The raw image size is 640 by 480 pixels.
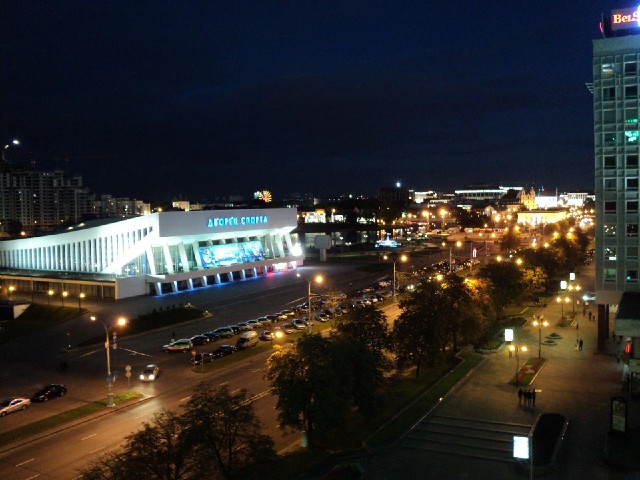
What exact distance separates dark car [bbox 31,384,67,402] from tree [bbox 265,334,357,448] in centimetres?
1655

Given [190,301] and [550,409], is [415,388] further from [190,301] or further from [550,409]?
[190,301]

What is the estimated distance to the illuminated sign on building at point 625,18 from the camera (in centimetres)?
4531

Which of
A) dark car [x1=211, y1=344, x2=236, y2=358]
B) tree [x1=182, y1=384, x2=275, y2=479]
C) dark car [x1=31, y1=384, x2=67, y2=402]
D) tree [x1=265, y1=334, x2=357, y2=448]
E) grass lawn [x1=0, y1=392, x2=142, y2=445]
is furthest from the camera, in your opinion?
dark car [x1=211, y1=344, x2=236, y2=358]

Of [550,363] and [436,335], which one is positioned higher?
[436,335]

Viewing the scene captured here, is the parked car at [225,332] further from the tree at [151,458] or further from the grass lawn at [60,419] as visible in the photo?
→ the tree at [151,458]

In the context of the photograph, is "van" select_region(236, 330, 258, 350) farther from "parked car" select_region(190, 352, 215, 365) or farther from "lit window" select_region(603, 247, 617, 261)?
"lit window" select_region(603, 247, 617, 261)

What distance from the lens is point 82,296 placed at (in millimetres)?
67875

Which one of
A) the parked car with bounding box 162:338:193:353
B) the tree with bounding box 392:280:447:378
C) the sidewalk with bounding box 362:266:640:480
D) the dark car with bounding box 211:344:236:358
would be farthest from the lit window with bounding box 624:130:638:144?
the parked car with bounding box 162:338:193:353

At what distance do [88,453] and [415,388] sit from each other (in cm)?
1878

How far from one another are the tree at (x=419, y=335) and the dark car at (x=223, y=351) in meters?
13.7

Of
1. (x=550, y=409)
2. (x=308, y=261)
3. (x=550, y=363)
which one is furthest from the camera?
→ (x=308, y=261)

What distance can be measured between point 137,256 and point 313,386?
5225cm

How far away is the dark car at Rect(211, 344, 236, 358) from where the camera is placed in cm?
4329

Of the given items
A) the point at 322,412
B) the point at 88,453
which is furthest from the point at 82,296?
the point at 322,412
